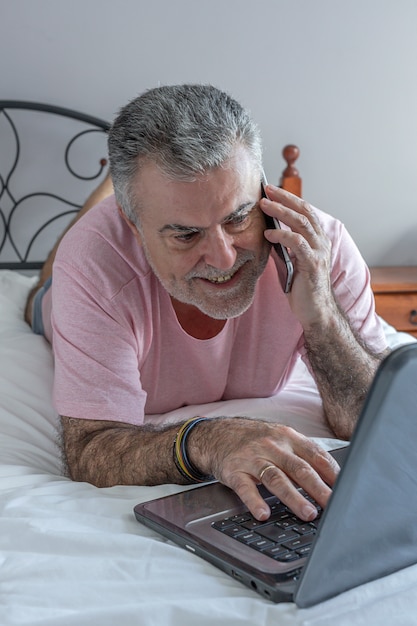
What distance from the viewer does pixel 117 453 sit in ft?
3.77

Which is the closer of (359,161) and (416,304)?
(416,304)

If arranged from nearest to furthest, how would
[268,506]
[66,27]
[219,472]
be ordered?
[268,506] → [219,472] → [66,27]

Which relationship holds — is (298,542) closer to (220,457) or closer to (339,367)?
(220,457)

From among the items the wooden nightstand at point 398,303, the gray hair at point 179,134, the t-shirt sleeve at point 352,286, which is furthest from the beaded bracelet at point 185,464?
the wooden nightstand at point 398,303

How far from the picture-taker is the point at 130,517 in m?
0.92

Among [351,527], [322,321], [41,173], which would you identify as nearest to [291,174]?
[41,173]

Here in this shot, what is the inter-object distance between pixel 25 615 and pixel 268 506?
10.8 inches

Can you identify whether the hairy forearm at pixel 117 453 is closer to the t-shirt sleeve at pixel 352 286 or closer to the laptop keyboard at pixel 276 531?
the laptop keyboard at pixel 276 531

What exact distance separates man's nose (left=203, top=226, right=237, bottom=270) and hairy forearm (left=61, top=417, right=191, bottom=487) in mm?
260

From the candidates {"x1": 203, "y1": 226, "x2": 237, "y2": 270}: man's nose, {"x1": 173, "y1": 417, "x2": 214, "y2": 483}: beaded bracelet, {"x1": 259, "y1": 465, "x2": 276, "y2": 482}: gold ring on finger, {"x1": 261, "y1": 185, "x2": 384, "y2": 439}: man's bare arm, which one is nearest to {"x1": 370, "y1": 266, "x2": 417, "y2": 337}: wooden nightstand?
{"x1": 261, "y1": 185, "x2": 384, "y2": 439}: man's bare arm

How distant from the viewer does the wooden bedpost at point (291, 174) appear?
9.10ft

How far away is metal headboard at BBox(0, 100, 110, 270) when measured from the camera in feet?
8.68

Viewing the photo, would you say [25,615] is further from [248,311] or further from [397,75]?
[397,75]

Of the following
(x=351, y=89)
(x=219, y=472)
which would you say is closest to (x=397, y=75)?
(x=351, y=89)
